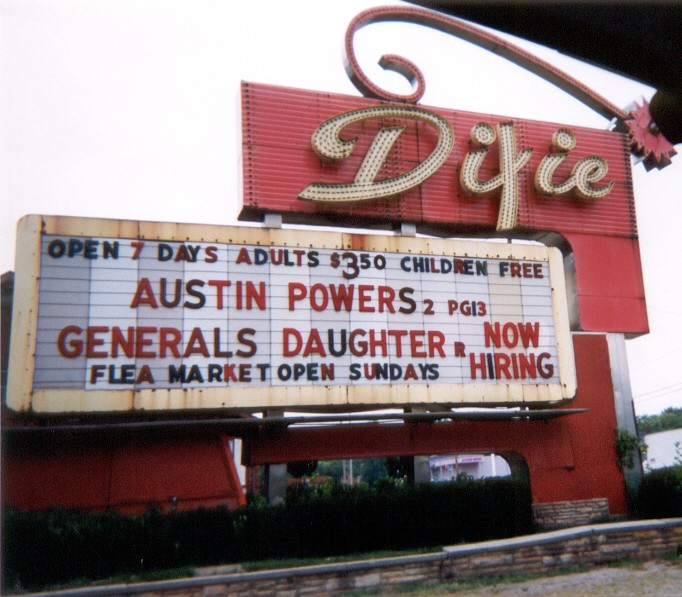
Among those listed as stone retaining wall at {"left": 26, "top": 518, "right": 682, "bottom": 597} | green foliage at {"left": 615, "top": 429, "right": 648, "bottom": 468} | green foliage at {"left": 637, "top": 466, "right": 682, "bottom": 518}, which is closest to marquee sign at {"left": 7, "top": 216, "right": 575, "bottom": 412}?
green foliage at {"left": 615, "top": 429, "right": 648, "bottom": 468}

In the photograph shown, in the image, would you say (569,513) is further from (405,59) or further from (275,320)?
(405,59)

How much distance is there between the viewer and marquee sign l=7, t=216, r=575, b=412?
10.2 m

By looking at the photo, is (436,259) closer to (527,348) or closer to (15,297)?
(527,348)

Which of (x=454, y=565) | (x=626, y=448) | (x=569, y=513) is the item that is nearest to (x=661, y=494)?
(x=626, y=448)

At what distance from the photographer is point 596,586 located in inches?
346

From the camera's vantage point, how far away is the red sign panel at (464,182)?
1279 cm

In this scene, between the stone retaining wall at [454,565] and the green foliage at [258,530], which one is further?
the green foliage at [258,530]

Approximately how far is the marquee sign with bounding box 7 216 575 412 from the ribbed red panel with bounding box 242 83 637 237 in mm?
1174

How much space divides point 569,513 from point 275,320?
6792 millimetres

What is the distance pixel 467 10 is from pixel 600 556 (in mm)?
10531

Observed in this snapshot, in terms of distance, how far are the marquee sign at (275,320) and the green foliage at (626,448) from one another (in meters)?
1.75

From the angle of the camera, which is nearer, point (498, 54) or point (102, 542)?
point (102, 542)

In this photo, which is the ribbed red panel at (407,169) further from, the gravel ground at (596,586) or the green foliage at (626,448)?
the gravel ground at (596,586)

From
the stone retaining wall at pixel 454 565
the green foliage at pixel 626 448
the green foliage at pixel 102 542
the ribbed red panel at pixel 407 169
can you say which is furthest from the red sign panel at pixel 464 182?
the green foliage at pixel 102 542
